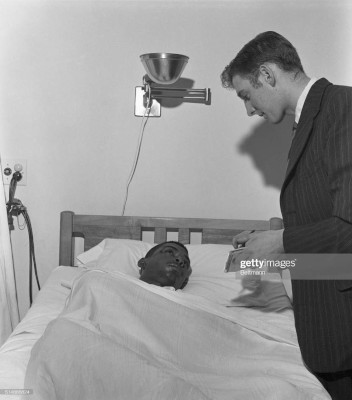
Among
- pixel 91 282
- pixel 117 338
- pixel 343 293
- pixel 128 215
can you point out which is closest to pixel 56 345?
pixel 117 338

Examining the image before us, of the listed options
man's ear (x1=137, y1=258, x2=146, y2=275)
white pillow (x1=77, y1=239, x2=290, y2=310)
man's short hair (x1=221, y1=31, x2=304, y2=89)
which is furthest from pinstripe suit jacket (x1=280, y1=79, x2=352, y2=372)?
man's ear (x1=137, y1=258, x2=146, y2=275)

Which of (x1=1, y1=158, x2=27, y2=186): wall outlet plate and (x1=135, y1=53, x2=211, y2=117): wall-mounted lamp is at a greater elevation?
(x1=135, y1=53, x2=211, y2=117): wall-mounted lamp

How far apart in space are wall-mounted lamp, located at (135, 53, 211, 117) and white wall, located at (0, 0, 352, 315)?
40 millimetres

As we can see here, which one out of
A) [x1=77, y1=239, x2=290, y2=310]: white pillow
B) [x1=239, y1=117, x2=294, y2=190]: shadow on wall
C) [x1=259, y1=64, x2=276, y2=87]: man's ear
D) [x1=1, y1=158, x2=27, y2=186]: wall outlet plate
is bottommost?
[x1=77, y1=239, x2=290, y2=310]: white pillow

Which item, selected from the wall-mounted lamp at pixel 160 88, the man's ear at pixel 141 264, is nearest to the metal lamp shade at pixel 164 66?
the wall-mounted lamp at pixel 160 88

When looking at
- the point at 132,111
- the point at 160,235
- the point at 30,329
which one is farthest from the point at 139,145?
the point at 30,329

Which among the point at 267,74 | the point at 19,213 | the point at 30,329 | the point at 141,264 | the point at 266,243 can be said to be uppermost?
the point at 267,74

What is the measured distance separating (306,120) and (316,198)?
20 centimetres

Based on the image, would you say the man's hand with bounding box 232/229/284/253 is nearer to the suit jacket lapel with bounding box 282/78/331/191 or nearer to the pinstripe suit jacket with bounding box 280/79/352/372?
the pinstripe suit jacket with bounding box 280/79/352/372

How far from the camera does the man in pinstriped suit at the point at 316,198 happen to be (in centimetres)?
151

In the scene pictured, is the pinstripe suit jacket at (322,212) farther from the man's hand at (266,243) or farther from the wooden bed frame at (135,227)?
the wooden bed frame at (135,227)

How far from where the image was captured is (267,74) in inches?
70.2

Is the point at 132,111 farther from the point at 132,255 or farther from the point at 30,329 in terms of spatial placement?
the point at 30,329

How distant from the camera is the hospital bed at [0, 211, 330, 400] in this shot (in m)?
1.50
